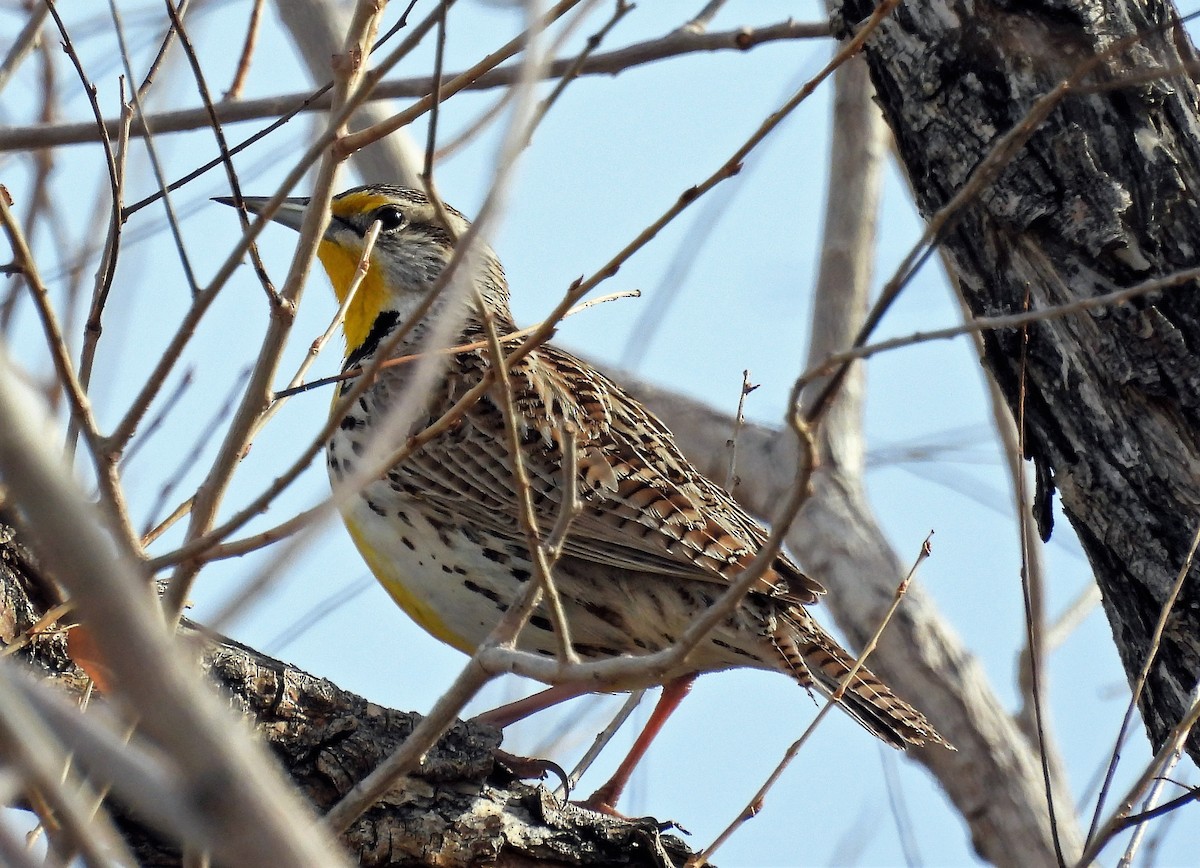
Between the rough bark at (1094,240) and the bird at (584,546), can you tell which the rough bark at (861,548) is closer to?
the bird at (584,546)

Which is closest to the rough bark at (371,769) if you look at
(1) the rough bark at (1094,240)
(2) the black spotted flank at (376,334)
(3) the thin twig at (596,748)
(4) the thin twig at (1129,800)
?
(3) the thin twig at (596,748)

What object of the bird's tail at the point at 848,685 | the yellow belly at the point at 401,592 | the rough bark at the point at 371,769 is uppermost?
the bird's tail at the point at 848,685

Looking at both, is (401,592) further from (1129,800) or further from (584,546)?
(1129,800)

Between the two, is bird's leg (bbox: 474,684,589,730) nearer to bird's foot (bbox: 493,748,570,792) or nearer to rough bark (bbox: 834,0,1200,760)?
bird's foot (bbox: 493,748,570,792)

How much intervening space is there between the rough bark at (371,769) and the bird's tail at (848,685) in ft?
3.05

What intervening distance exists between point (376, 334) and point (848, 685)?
2.38 metres

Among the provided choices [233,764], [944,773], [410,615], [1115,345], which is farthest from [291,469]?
[944,773]

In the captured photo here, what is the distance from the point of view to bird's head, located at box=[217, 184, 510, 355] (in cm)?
526

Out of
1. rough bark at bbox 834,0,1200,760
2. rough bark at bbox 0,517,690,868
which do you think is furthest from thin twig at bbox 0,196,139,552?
rough bark at bbox 834,0,1200,760

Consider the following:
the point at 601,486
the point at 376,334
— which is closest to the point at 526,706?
the point at 601,486

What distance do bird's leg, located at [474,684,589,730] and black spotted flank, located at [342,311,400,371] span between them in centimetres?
161

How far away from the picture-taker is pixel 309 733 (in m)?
3.08

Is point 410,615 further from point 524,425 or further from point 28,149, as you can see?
point 28,149

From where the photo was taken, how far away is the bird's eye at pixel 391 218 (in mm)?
5438
